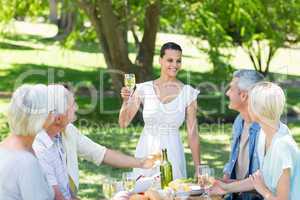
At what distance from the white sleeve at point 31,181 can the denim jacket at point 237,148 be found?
1.98m

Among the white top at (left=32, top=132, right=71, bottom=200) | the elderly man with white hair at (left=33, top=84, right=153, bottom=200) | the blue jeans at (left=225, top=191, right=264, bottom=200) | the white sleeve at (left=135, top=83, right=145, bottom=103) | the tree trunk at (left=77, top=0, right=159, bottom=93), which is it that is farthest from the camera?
the tree trunk at (left=77, top=0, right=159, bottom=93)

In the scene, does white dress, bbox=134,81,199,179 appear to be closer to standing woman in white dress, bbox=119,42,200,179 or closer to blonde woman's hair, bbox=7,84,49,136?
standing woman in white dress, bbox=119,42,200,179

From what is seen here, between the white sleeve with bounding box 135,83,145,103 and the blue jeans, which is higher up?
the white sleeve with bounding box 135,83,145,103

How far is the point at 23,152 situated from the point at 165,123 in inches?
91.7

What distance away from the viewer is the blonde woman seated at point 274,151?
4.14 m

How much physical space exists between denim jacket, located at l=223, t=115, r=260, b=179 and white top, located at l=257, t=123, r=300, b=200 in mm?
768

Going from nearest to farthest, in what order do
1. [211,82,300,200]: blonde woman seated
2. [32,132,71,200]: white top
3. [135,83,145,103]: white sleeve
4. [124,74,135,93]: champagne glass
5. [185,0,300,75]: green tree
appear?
[211,82,300,200]: blonde woman seated → [32,132,71,200]: white top → [124,74,135,93]: champagne glass → [135,83,145,103]: white sleeve → [185,0,300,75]: green tree

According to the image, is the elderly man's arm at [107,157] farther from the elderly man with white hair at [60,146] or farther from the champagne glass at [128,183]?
the champagne glass at [128,183]

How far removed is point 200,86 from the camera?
20141 millimetres

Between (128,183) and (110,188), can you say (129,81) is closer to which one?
(128,183)

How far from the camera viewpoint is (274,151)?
4.23 meters

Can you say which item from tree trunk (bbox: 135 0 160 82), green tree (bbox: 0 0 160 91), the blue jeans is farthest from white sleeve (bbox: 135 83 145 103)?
tree trunk (bbox: 135 0 160 82)

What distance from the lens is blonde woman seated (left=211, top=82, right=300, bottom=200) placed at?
4.14 meters

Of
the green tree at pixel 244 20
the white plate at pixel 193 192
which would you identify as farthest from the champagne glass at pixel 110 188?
the green tree at pixel 244 20
